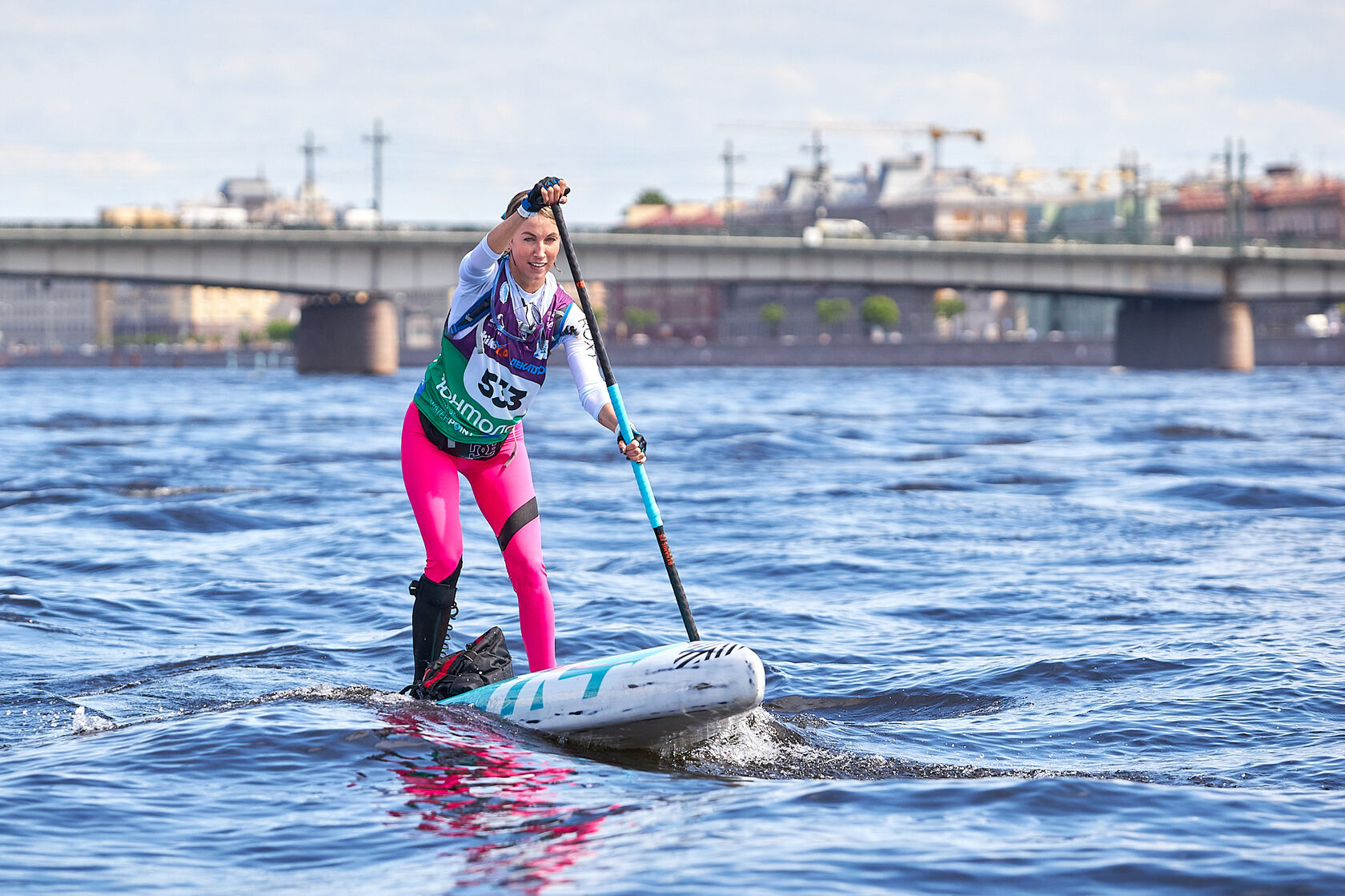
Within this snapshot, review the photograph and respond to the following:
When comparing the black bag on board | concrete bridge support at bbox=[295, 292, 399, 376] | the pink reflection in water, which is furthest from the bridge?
the pink reflection in water

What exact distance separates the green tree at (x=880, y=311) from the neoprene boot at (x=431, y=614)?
4603 inches

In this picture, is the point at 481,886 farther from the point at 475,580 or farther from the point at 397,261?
the point at 397,261

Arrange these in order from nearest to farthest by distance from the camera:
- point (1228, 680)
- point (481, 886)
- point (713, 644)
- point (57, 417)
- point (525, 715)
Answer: point (481, 886)
point (713, 644)
point (525, 715)
point (1228, 680)
point (57, 417)

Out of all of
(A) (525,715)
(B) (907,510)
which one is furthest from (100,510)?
(A) (525,715)

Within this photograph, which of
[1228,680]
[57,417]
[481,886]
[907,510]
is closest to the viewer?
[481,886]

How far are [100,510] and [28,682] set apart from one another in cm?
946

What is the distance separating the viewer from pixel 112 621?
10.6 metres

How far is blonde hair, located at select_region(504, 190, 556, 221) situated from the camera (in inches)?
266

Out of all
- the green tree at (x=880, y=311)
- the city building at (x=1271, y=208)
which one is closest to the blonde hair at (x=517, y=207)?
the city building at (x=1271, y=208)

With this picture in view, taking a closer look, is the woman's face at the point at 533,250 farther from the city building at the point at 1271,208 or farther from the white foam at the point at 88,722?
the city building at the point at 1271,208

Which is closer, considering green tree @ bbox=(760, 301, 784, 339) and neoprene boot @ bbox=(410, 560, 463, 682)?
neoprene boot @ bbox=(410, 560, 463, 682)

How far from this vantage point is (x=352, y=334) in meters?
68.1

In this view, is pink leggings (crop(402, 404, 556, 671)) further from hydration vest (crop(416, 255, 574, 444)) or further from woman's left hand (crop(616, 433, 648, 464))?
woman's left hand (crop(616, 433, 648, 464))

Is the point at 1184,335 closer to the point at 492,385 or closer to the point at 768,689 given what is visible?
the point at 768,689
